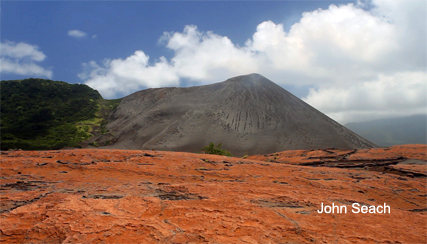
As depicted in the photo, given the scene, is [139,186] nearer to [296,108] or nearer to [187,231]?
[187,231]

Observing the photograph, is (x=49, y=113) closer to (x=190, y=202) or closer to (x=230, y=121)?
(x=230, y=121)


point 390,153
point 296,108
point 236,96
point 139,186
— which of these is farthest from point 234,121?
point 139,186

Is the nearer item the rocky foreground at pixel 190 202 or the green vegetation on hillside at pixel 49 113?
the rocky foreground at pixel 190 202

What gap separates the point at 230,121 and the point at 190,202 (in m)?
47.1

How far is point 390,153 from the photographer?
1314 cm

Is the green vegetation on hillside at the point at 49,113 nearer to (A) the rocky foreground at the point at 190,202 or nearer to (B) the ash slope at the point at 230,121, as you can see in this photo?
(B) the ash slope at the point at 230,121

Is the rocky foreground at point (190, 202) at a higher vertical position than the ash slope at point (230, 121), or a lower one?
lower

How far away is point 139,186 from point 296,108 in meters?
55.7

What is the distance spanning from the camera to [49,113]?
194ft

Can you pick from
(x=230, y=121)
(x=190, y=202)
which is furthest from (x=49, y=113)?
(x=190, y=202)

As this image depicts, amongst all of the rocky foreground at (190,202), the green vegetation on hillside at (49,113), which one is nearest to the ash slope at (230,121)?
the green vegetation on hillside at (49,113)

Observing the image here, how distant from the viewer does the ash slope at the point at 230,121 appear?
4459 cm

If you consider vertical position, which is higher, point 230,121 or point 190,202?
point 230,121

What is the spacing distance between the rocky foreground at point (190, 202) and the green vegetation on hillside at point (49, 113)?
39.5m
